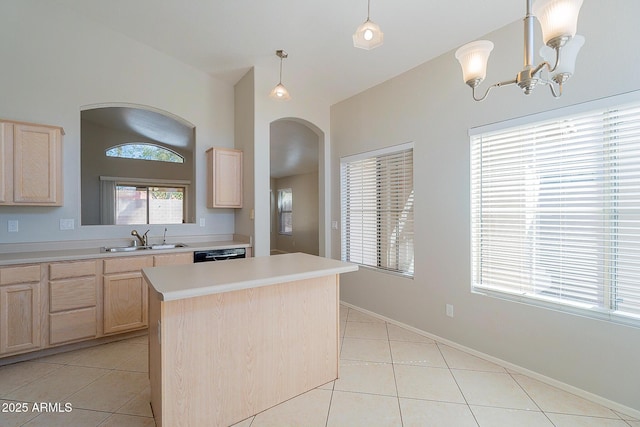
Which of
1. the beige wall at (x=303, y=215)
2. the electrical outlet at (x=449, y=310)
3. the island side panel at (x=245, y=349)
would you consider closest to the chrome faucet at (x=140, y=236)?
the island side panel at (x=245, y=349)

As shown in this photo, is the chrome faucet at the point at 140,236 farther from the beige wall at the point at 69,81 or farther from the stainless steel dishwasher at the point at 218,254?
the stainless steel dishwasher at the point at 218,254

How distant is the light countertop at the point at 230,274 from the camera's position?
1468 millimetres

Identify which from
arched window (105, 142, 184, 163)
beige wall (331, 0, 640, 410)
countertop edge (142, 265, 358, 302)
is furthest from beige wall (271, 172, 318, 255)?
countertop edge (142, 265, 358, 302)

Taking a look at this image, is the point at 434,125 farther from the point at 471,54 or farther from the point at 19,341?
the point at 19,341

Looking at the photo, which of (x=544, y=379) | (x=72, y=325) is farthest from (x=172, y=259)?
(x=544, y=379)

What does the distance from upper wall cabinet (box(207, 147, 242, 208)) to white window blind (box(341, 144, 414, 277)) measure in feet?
4.85

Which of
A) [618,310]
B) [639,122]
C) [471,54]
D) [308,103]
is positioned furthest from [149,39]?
[618,310]

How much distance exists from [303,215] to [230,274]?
681 cm

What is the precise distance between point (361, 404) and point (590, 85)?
2.75 meters

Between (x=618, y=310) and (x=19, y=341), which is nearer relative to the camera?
(x=618, y=310)

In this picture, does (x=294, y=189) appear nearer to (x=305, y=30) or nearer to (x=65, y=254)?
(x=305, y=30)

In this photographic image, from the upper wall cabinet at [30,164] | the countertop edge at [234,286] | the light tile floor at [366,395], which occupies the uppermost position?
the upper wall cabinet at [30,164]

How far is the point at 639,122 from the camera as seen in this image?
72.9 inches

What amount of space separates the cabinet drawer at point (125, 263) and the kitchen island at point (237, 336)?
135cm
